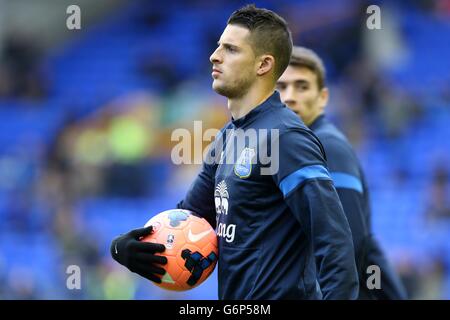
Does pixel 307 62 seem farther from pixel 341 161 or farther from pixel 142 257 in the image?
pixel 142 257

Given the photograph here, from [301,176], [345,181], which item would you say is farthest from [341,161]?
[301,176]

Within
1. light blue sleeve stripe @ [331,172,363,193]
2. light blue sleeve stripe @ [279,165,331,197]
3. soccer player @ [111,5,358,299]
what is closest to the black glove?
soccer player @ [111,5,358,299]

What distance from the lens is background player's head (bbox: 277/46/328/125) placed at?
5.65 m

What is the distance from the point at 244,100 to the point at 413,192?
350 inches

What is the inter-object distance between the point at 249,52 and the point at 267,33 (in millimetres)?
140

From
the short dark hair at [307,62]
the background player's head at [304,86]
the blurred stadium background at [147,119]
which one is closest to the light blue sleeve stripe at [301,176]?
the background player's head at [304,86]

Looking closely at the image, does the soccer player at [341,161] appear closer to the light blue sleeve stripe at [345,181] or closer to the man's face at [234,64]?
the light blue sleeve stripe at [345,181]

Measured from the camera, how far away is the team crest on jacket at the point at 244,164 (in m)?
4.06

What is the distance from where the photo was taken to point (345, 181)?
5.09 meters

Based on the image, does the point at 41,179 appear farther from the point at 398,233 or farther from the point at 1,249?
the point at 398,233

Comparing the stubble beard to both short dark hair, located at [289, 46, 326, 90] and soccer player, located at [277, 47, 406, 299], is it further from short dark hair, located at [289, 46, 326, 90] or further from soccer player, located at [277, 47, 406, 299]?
short dark hair, located at [289, 46, 326, 90]

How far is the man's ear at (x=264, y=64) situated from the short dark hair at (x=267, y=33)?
27 mm

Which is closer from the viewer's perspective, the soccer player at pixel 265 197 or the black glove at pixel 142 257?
the soccer player at pixel 265 197

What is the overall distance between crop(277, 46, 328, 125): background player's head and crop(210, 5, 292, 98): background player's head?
4.36ft
